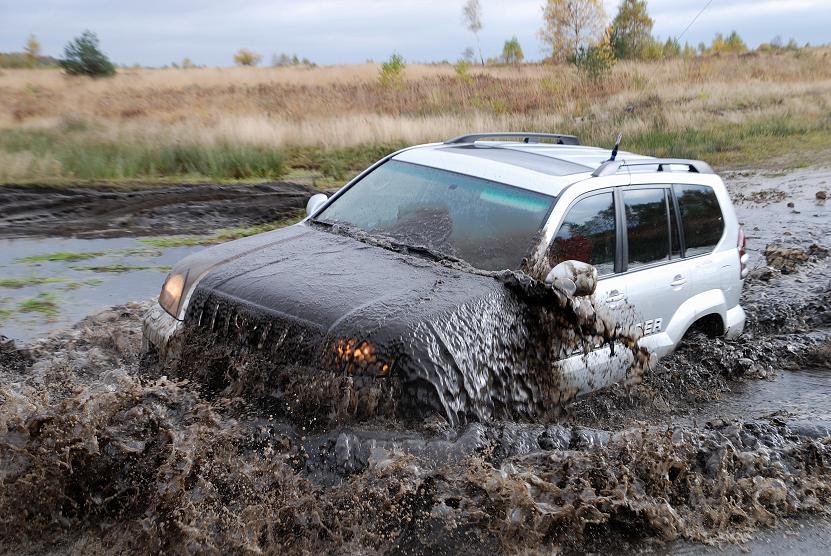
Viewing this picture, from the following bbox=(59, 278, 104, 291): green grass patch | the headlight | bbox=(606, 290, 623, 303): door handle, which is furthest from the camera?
bbox=(59, 278, 104, 291): green grass patch

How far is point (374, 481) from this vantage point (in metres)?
3.61

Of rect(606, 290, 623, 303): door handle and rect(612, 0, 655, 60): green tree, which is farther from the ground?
rect(612, 0, 655, 60): green tree

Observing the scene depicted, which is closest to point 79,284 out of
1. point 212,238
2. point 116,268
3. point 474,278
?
point 116,268

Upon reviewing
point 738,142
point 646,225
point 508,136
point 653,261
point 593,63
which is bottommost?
point 738,142

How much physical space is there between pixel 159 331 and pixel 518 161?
2467 mm

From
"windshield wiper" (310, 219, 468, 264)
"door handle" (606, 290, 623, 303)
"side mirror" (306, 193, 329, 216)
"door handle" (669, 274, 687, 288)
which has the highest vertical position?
"side mirror" (306, 193, 329, 216)

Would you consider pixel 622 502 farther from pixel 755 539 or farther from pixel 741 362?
pixel 741 362

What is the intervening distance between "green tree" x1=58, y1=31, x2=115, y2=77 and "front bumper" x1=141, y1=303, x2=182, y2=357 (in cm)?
4320

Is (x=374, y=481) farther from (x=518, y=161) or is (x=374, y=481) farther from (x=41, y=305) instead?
(x=41, y=305)

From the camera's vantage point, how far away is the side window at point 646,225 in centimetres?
536

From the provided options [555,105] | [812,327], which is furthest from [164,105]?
[812,327]

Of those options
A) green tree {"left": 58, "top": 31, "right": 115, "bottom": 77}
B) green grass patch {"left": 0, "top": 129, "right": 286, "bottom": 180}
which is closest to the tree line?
green tree {"left": 58, "top": 31, "right": 115, "bottom": 77}

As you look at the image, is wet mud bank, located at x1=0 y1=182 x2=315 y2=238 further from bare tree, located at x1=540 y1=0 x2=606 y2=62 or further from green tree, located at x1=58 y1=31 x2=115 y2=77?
bare tree, located at x1=540 y1=0 x2=606 y2=62

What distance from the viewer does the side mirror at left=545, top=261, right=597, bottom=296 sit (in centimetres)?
444
